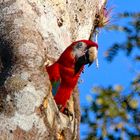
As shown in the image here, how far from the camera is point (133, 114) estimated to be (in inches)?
104

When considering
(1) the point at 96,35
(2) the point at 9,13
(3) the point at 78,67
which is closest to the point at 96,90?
(3) the point at 78,67

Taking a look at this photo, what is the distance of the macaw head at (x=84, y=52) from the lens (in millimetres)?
2662

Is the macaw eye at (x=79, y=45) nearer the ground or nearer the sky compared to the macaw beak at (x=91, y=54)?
nearer the sky

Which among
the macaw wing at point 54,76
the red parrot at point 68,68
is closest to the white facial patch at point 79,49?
the red parrot at point 68,68

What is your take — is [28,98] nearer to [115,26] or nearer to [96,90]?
[96,90]

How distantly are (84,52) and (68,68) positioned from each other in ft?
0.45

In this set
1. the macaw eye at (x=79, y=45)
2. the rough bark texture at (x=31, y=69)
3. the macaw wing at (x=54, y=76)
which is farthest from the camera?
the macaw eye at (x=79, y=45)

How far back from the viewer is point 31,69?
2.06 metres

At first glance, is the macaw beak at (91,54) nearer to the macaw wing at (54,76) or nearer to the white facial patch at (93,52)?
the white facial patch at (93,52)

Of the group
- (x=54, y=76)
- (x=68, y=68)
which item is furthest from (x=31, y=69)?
(x=68, y=68)

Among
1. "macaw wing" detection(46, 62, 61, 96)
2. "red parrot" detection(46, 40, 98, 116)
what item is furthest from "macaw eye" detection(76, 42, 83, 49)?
"macaw wing" detection(46, 62, 61, 96)

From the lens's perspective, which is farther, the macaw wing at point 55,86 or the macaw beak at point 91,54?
the macaw beak at point 91,54

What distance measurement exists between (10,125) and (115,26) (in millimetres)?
1471

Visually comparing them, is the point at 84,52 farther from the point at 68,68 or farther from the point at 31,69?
the point at 31,69
